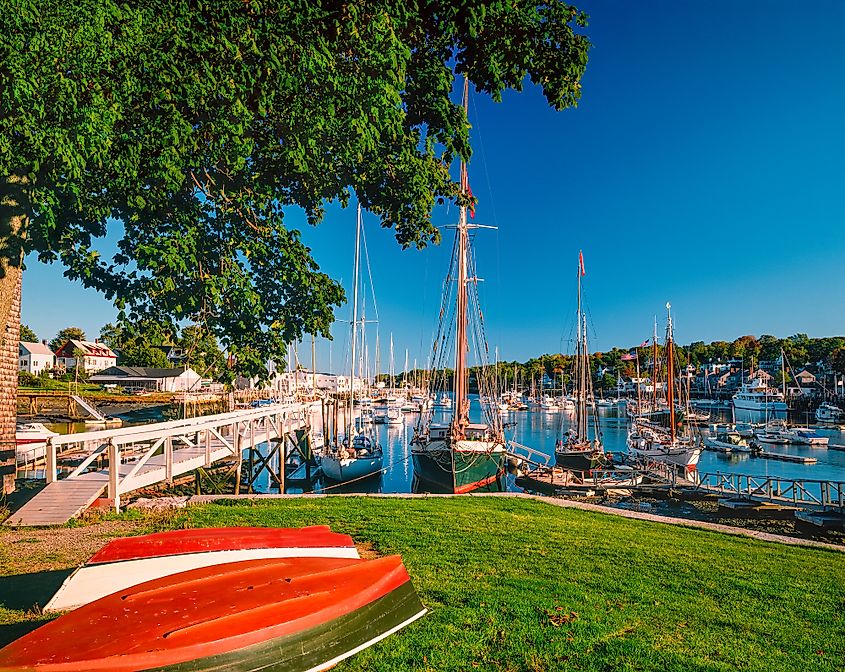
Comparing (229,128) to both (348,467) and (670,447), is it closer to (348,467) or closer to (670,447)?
(348,467)

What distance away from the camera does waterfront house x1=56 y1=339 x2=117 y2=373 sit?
313 ft

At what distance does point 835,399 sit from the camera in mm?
100312

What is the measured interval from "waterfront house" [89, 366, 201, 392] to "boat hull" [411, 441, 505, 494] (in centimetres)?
6391

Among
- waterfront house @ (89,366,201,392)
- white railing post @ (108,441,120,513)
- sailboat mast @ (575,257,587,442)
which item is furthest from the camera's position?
waterfront house @ (89,366,201,392)

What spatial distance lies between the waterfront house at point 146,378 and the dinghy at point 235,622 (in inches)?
3278

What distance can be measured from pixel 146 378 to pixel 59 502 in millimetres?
81173

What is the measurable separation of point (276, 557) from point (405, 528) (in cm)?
460

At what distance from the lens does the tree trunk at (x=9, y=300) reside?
27.4ft

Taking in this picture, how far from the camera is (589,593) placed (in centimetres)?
681

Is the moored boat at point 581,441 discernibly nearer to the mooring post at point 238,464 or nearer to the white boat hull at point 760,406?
the mooring post at point 238,464

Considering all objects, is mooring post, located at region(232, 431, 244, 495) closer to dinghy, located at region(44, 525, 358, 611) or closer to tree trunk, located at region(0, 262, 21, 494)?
tree trunk, located at region(0, 262, 21, 494)

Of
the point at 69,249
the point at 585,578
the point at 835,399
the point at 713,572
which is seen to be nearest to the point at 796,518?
the point at 713,572

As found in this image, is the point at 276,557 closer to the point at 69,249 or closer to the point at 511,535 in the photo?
the point at 511,535

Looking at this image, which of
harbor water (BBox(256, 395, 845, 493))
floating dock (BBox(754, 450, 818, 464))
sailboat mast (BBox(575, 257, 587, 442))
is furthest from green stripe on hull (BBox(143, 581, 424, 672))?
floating dock (BBox(754, 450, 818, 464))
